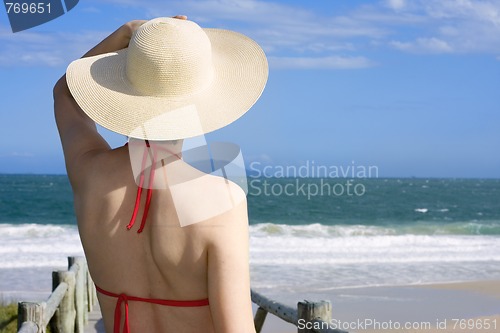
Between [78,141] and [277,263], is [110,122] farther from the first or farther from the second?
[277,263]

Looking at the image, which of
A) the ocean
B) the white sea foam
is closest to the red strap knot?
the ocean

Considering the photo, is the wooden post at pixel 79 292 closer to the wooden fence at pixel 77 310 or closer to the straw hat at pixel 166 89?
the wooden fence at pixel 77 310

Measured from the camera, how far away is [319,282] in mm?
12938

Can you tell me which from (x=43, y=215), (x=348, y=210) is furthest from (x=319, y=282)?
(x=348, y=210)

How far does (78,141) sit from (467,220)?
136 feet

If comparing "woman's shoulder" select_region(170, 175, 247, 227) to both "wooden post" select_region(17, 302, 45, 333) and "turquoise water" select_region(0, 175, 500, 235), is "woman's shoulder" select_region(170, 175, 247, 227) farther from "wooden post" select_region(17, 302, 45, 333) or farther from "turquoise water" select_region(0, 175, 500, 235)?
"turquoise water" select_region(0, 175, 500, 235)

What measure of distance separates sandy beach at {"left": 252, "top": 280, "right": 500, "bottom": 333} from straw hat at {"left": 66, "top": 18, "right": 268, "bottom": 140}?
6.38 metres

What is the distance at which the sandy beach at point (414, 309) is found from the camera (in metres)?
8.99

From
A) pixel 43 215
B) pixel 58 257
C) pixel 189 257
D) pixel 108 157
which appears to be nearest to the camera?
pixel 189 257

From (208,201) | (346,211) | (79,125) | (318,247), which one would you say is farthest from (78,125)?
(346,211)

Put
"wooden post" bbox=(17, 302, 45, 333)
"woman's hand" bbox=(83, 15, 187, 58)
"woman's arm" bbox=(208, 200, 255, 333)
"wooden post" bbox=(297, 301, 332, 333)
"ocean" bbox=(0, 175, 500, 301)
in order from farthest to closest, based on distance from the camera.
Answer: "ocean" bbox=(0, 175, 500, 301) < "wooden post" bbox=(17, 302, 45, 333) < "wooden post" bbox=(297, 301, 332, 333) < "woman's hand" bbox=(83, 15, 187, 58) < "woman's arm" bbox=(208, 200, 255, 333)

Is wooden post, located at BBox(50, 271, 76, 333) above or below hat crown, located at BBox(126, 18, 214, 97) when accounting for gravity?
below

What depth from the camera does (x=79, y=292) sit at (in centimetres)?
714

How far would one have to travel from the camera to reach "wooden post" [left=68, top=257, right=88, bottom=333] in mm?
6918
